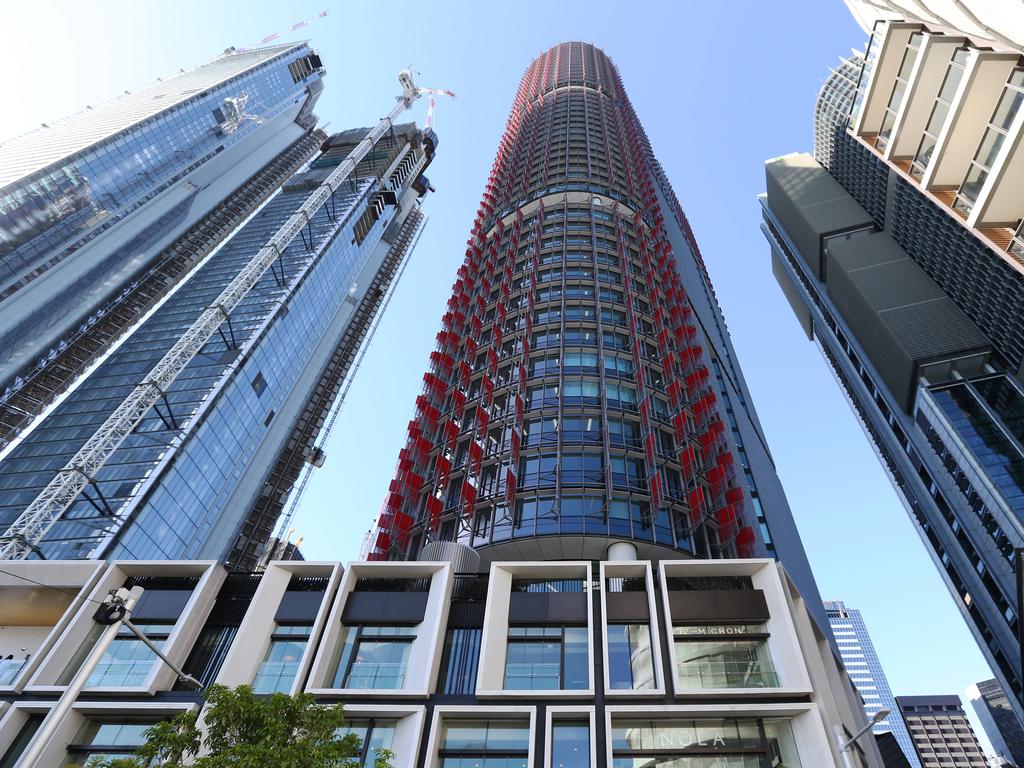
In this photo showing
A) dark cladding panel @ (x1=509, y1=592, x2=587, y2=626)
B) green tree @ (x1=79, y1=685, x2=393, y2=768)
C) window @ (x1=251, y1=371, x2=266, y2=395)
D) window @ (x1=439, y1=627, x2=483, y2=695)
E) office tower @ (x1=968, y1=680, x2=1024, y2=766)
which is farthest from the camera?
office tower @ (x1=968, y1=680, x2=1024, y2=766)

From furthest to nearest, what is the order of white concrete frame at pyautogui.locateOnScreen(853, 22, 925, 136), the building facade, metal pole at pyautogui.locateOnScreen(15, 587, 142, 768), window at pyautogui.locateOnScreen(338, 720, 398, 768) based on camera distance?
white concrete frame at pyautogui.locateOnScreen(853, 22, 925, 136)
window at pyautogui.locateOnScreen(338, 720, 398, 768)
the building facade
metal pole at pyautogui.locateOnScreen(15, 587, 142, 768)

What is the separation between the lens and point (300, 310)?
427ft

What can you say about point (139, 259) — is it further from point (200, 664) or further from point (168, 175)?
point (200, 664)

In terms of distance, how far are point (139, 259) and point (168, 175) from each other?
19217 mm

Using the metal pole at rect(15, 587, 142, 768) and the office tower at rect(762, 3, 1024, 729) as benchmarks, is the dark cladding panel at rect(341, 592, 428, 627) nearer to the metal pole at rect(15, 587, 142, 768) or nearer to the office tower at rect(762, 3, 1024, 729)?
the metal pole at rect(15, 587, 142, 768)

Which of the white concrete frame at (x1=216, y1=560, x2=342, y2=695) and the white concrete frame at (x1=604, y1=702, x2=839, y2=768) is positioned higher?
the white concrete frame at (x1=216, y1=560, x2=342, y2=695)

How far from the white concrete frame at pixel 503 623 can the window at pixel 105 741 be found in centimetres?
1483

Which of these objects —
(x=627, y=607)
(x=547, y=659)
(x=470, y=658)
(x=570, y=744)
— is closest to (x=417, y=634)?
(x=470, y=658)

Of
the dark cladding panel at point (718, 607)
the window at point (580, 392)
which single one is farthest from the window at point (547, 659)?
the window at point (580, 392)

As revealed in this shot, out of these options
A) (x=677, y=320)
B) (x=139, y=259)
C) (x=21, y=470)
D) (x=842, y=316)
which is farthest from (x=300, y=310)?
(x=842, y=316)

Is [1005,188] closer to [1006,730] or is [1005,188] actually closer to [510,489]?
[510,489]

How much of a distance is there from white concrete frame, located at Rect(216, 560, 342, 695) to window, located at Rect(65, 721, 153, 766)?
401 centimetres

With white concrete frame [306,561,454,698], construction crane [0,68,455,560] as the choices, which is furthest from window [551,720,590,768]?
construction crane [0,68,455,560]

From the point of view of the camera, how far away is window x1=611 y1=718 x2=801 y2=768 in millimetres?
26203
